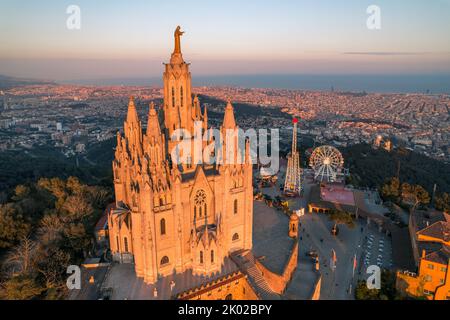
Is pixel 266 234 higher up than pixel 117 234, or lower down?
lower down

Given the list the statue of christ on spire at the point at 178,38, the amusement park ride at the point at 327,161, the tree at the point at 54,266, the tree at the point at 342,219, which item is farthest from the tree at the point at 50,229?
the amusement park ride at the point at 327,161

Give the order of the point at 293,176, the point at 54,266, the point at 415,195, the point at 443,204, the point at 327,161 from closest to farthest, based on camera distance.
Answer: the point at 54,266 < the point at 443,204 < the point at 415,195 < the point at 293,176 < the point at 327,161

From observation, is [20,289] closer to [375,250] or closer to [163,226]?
[163,226]

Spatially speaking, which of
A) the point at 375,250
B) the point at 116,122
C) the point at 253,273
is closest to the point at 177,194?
the point at 253,273

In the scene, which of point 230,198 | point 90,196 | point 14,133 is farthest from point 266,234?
point 14,133

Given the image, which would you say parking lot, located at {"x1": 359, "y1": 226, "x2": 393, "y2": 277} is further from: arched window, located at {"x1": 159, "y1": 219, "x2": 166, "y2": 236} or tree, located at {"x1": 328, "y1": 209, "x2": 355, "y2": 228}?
arched window, located at {"x1": 159, "y1": 219, "x2": 166, "y2": 236}

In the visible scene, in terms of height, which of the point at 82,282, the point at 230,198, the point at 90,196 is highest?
the point at 230,198

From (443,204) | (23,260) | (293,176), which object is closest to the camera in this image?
(23,260)

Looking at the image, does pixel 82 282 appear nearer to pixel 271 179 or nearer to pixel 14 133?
pixel 271 179
